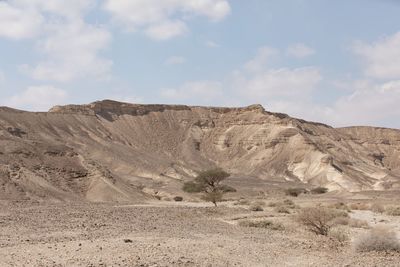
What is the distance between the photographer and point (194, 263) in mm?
14156

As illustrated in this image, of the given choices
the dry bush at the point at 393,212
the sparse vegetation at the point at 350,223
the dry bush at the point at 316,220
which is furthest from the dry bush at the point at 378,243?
the dry bush at the point at 393,212

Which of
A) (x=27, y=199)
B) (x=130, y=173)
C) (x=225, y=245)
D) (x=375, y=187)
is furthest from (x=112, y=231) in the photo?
(x=375, y=187)

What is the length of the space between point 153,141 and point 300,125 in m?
37.5

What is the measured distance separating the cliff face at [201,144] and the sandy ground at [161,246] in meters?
39.1

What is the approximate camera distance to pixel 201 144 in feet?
420

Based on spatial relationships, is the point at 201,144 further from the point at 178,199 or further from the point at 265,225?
the point at 265,225

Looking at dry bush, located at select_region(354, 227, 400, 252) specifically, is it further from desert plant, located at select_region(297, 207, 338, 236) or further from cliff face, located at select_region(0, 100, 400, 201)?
cliff face, located at select_region(0, 100, 400, 201)

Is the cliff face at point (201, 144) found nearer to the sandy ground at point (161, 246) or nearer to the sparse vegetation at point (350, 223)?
the sparse vegetation at point (350, 223)

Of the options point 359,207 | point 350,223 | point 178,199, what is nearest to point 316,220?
point 350,223

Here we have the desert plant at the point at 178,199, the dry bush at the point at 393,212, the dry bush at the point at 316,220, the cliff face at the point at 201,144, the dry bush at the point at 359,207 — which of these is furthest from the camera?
the cliff face at the point at 201,144

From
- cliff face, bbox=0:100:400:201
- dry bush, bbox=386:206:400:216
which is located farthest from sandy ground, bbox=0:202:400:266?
cliff face, bbox=0:100:400:201

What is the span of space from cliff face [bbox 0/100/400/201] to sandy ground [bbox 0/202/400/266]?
39085mm

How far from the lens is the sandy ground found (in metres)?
14.4

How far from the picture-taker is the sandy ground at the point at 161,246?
14.4 meters
